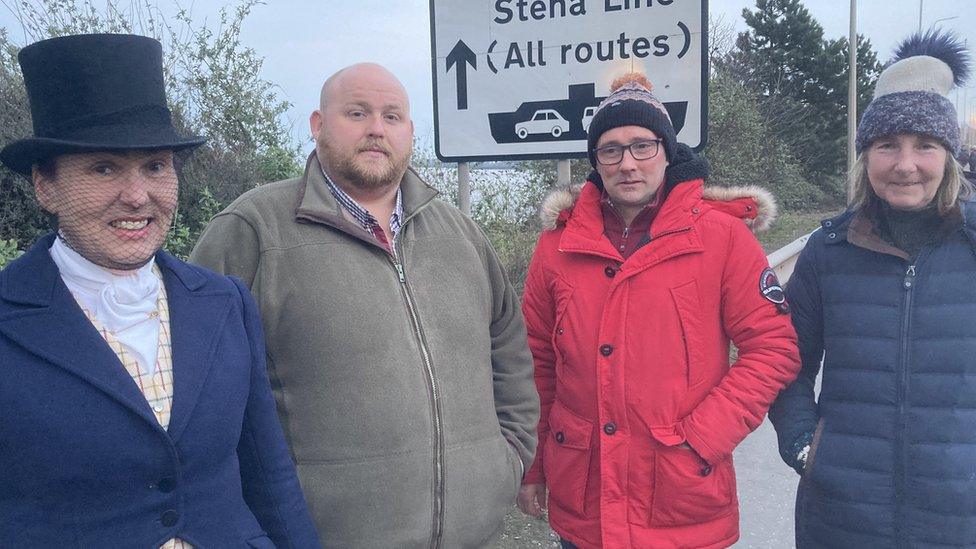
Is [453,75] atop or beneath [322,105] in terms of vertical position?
atop

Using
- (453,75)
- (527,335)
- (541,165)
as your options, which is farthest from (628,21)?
(541,165)

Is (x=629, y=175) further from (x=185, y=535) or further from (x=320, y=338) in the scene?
(x=185, y=535)

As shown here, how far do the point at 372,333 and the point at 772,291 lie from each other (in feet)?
4.23

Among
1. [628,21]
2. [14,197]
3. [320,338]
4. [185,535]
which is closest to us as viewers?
[185,535]

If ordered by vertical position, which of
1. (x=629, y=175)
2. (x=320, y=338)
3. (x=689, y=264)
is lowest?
(x=320, y=338)

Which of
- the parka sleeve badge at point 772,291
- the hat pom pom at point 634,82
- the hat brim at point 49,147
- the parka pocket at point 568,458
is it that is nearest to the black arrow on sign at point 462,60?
the hat pom pom at point 634,82

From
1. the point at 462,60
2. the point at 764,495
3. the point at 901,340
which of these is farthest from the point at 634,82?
the point at 764,495

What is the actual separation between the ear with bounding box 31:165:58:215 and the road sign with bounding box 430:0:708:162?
2.65 metres

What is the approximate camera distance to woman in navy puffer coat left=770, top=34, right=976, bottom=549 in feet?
7.39

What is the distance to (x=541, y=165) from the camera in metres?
8.10

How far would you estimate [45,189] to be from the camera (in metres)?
1.65

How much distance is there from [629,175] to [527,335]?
2.28 feet

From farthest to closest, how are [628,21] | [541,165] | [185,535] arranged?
[541,165]
[628,21]
[185,535]

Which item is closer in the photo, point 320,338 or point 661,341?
point 320,338
